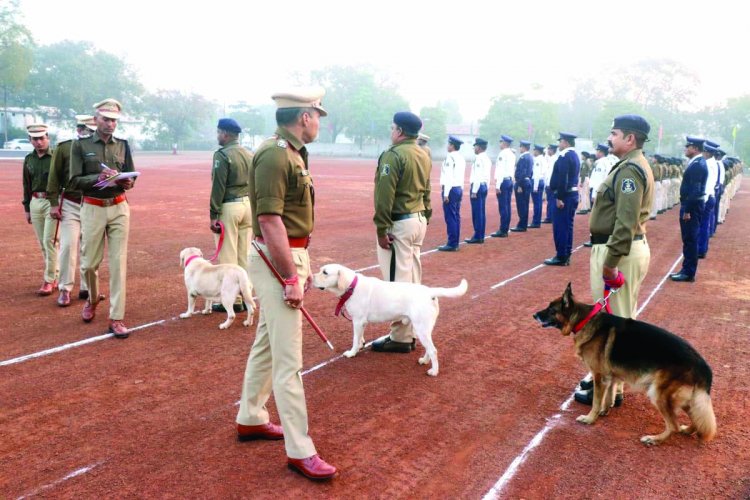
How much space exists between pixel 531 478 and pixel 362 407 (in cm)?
157

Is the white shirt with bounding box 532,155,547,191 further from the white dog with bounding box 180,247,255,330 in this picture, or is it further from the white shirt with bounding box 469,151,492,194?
the white dog with bounding box 180,247,255,330

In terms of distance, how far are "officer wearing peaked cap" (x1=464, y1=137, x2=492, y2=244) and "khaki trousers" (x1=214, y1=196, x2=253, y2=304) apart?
728 centimetres

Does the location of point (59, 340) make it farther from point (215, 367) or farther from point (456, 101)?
point (456, 101)

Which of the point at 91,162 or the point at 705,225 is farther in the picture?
the point at 705,225

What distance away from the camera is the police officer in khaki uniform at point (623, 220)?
15.9ft

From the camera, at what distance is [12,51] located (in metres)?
55.9

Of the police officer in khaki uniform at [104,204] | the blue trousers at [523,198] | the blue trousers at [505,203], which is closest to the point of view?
the police officer in khaki uniform at [104,204]

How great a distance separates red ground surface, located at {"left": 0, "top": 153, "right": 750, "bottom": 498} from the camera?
3879 millimetres

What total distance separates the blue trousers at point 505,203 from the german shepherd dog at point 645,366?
10657 millimetres

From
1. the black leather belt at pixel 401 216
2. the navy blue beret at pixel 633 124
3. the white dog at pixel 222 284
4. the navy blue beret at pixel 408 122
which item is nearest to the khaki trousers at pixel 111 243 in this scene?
the white dog at pixel 222 284

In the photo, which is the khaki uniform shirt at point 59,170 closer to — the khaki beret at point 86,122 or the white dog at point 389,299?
the khaki beret at point 86,122

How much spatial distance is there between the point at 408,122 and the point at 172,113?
255ft

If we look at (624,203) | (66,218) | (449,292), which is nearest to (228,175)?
(66,218)

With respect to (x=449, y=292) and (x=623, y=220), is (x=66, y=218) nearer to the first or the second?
(x=449, y=292)
